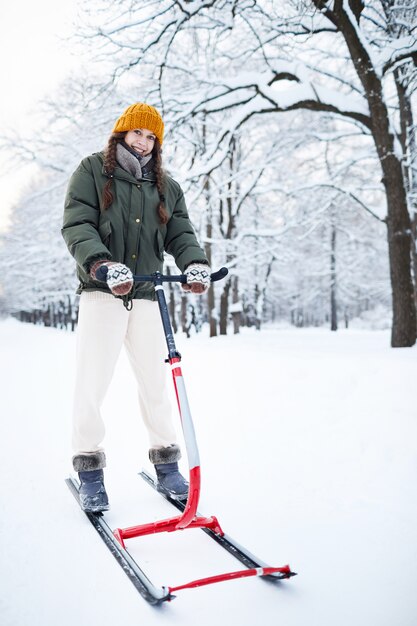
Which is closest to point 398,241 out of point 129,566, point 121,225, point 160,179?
point 160,179

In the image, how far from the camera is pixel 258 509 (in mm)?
2732

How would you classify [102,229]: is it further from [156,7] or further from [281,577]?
[156,7]

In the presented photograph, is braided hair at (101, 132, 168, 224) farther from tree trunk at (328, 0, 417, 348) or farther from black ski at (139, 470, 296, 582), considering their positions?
tree trunk at (328, 0, 417, 348)

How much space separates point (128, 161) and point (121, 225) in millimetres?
396

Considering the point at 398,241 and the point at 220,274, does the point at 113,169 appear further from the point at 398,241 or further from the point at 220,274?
the point at 398,241

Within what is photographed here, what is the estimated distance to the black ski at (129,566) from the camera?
1.78 metres

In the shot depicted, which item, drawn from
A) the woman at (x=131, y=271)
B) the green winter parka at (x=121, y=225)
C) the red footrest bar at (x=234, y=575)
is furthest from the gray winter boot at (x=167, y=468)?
the green winter parka at (x=121, y=225)

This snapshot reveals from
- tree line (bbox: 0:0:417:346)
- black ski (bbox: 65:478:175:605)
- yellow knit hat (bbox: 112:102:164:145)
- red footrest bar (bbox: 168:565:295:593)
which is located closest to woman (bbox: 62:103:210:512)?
yellow knit hat (bbox: 112:102:164:145)

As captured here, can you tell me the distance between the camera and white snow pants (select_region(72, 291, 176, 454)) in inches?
107

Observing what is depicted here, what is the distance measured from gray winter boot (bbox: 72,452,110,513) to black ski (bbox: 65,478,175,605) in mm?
66

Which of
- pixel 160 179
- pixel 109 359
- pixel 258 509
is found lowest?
pixel 258 509

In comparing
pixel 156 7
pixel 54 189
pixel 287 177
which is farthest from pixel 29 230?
pixel 156 7

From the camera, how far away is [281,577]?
76.1 inches

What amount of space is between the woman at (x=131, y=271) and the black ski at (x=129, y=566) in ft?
0.43
